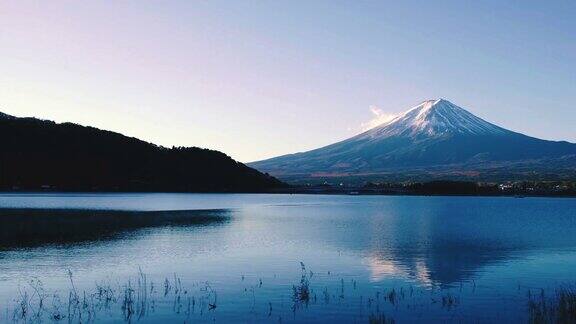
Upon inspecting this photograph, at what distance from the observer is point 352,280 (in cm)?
2905

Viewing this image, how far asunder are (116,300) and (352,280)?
11167 millimetres

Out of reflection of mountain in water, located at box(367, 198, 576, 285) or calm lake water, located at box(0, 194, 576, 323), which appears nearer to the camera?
calm lake water, located at box(0, 194, 576, 323)

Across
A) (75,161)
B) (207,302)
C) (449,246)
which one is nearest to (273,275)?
(207,302)

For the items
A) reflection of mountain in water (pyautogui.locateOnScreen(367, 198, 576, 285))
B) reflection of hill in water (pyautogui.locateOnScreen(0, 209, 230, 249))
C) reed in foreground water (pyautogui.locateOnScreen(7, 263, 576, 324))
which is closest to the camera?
reed in foreground water (pyautogui.locateOnScreen(7, 263, 576, 324))

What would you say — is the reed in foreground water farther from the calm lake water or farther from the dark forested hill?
the dark forested hill

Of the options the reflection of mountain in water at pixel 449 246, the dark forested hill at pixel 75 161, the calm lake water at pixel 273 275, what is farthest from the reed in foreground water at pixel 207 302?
the dark forested hill at pixel 75 161

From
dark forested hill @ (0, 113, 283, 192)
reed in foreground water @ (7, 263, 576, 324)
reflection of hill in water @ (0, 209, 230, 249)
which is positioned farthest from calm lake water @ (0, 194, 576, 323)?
dark forested hill @ (0, 113, 283, 192)

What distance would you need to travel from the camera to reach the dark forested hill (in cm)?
15815

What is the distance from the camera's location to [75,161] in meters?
171

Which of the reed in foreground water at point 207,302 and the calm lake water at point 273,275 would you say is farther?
the calm lake water at point 273,275

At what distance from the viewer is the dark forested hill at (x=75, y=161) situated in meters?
158

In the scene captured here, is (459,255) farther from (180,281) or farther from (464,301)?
(180,281)

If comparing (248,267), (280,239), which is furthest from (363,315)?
(280,239)

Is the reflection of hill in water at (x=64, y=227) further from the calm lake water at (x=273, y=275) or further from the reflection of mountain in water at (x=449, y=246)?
the reflection of mountain in water at (x=449, y=246)
